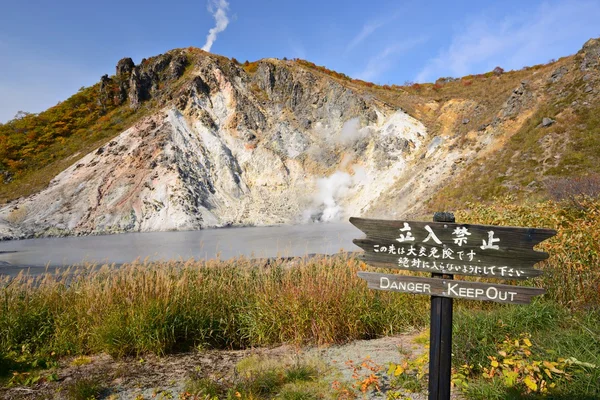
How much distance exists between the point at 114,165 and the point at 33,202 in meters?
7.23

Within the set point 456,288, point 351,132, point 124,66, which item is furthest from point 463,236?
point 124,66

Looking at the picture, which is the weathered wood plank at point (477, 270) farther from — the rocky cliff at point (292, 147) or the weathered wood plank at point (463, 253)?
the rocky cliff at point (292, 147)

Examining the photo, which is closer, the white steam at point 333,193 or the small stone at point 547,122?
the small stone at point 547,122

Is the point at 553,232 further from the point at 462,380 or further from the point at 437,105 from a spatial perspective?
the point at 437,105

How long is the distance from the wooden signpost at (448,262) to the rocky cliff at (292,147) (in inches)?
860

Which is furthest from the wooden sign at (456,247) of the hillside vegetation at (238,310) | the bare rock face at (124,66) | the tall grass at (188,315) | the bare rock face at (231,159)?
the bare rock face at (124,66)

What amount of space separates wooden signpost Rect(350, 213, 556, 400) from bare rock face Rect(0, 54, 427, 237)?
28.3 meters

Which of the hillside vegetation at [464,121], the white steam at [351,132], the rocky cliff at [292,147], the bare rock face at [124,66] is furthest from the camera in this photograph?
the bare rock face at [124,66]

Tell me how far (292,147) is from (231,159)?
694cm

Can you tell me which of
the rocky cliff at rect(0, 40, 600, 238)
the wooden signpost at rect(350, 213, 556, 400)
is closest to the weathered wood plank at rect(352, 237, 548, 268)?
the wooden signpost at rect(350, 213, 556, 400)

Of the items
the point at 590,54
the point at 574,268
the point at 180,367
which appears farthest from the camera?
the point at 590,54

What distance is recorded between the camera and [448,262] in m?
2.92

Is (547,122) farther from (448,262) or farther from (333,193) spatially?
(448,262)

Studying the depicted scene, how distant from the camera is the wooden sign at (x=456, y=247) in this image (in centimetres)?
280
